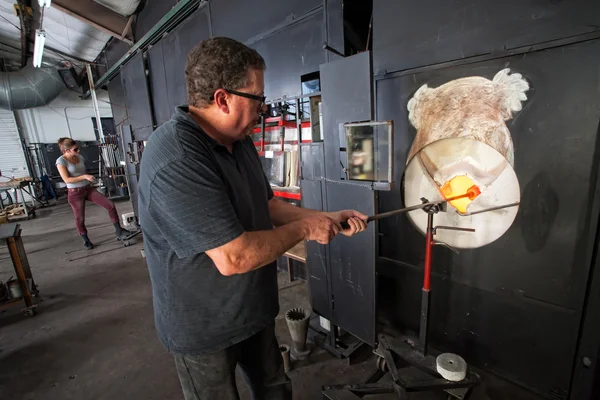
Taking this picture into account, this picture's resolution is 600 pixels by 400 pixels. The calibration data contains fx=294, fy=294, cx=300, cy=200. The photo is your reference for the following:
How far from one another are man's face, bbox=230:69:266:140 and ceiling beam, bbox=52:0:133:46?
4.71m

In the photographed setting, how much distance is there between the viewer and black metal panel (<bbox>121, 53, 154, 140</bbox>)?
4.75 meters

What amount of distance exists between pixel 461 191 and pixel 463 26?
800 mm

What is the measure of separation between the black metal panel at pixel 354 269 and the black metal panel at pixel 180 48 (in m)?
2.69

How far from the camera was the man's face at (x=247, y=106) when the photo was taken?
957 millimetres

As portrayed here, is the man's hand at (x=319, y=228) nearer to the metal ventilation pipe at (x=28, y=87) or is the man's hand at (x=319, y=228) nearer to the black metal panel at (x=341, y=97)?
the black metal panel at (x=341, y=97)

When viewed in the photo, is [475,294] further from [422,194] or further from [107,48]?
[107,48]

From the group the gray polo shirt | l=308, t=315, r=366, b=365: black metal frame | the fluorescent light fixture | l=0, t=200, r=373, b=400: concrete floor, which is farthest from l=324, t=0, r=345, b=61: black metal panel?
the fluorescent light fixture

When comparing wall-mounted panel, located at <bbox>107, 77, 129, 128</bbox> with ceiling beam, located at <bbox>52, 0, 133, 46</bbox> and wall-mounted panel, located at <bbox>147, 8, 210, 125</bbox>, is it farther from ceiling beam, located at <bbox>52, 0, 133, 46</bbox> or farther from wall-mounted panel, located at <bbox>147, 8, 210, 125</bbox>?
wall-mounted panel, located at <bbox>147, 8, 210, 125</bbox>

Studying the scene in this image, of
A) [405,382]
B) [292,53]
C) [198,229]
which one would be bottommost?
[405,382]

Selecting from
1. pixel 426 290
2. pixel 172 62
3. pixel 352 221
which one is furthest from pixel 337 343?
pixel 172 62

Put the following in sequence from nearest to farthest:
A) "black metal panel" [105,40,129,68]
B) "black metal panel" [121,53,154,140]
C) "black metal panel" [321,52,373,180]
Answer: "black metal panel" [321,52,373,180] < "black metal panel" [121,53,154,140] < "black metal panel" [105,40,129,68]

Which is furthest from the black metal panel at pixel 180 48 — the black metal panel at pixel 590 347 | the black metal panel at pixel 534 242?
the black metal panel at pixel 590 347

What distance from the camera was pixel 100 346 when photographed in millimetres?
2305

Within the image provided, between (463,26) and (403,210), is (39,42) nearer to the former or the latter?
(463,26)
